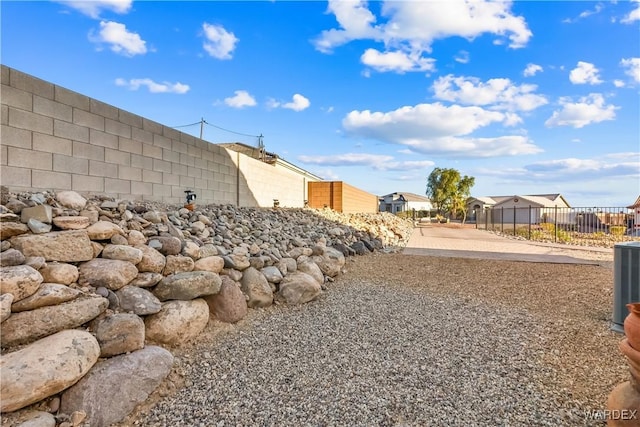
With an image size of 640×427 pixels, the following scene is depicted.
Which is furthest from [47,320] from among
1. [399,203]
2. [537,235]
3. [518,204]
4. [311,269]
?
[399,203]

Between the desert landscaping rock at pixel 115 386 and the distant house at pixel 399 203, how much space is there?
1388 inches

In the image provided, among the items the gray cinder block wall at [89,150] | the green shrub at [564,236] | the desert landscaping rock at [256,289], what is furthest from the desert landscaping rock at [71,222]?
the green shrub at [564,236]

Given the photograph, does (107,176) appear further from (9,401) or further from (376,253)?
(376,253)

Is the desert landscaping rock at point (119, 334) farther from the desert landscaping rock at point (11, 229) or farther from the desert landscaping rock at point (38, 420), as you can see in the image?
the desert landscaping rock at point (11, 229)

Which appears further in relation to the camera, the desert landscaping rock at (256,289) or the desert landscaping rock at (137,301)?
the desert landscaping rock at (256,289)

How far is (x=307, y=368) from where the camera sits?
102 inches

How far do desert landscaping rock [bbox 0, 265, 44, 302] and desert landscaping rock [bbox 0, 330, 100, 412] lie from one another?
0.33 meters

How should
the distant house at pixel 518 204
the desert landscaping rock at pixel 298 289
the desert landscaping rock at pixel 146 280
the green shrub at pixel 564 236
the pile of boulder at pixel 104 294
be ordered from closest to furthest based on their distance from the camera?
the pile of boulder at pixel 104 294
the desert landscaping rock at pixel 146 280
the desert landscaping rock at pixel 298 289
the green shrub at pixel 564 236
the distant house at pixel 518 204

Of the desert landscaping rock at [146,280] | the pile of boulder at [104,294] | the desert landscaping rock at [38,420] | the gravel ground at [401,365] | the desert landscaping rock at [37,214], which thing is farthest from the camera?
the desert landscaping rock at [146,280]

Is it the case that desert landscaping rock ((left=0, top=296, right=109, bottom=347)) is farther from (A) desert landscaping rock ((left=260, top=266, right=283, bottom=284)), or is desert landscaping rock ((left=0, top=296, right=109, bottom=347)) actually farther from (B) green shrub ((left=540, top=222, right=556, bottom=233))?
(B) green shrub ((left=540, top=222, right=556, bottom=233))

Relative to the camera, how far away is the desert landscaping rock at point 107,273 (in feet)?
8.51

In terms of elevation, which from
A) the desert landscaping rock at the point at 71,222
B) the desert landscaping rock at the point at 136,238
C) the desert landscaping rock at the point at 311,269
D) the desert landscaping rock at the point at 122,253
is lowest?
the desert landscaping rock at the point at 311,269

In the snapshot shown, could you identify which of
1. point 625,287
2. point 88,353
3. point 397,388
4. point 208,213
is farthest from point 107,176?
point 625,287

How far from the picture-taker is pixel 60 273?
242 centimetres
